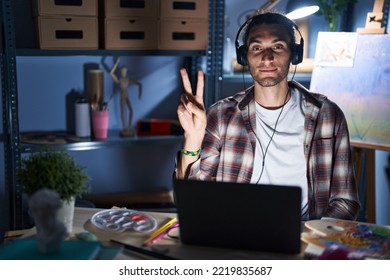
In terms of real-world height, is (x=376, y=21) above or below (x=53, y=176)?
above

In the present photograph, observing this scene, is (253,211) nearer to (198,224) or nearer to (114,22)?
(198,224)

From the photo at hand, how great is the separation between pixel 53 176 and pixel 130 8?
1.36 meters

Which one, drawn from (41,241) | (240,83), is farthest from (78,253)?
(240,83)

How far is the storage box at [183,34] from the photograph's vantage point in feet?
8.33

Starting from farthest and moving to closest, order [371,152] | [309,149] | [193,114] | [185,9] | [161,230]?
[371,152] < [185,9] < [309,149] < [193,114] < [161,230]

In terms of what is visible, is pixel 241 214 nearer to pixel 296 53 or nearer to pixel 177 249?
pixel 177 249

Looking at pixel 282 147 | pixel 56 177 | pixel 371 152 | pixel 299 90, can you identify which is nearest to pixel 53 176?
pixel 56 177

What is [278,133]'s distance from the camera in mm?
1830

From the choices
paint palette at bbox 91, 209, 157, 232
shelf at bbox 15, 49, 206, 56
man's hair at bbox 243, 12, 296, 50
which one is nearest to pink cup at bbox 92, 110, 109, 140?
shelf at bbox 15, 49, 206, 56

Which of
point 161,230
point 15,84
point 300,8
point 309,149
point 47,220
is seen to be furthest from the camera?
point 15,84

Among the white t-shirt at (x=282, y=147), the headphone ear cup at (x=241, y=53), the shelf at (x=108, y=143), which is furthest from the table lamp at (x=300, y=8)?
the shelf at (x=108, y=143)

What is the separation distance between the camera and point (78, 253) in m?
1.17

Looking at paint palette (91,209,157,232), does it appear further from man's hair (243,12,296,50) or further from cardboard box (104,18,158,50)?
cardboard box (104,18,158,50)
